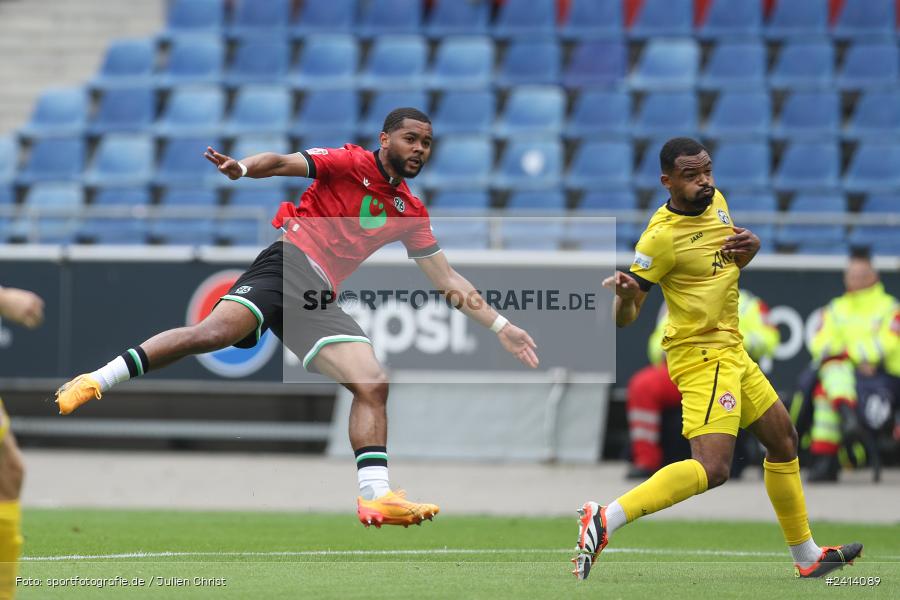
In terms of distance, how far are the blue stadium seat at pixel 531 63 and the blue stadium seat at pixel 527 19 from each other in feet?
0.95

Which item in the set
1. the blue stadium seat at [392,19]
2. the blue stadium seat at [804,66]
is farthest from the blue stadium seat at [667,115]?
the blue stadium seat at [392,19]

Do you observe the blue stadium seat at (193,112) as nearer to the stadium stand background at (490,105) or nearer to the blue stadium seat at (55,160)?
the stadium stand background at (490,105)

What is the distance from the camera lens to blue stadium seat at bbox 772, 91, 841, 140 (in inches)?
696

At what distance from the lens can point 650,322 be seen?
14.4 metres

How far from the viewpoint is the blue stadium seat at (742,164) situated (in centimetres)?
1707

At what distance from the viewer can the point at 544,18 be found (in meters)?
19.8

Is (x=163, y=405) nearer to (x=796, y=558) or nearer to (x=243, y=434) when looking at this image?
(x=243, y=434)

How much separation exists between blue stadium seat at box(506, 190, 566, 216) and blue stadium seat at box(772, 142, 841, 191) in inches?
108

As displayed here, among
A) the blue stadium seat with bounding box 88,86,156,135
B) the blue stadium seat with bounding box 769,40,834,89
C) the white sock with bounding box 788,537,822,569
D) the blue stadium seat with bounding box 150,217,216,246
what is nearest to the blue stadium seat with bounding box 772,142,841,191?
the blue stadium seat with bounding box 769,40,834,89

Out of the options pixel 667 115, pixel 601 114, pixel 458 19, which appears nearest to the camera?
pixel 667 115

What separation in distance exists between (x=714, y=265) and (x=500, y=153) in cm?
1160

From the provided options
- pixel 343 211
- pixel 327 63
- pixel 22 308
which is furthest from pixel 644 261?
pixel 327 63

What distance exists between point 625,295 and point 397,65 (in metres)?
13.0

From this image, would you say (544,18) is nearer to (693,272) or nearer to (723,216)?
(723,216)
